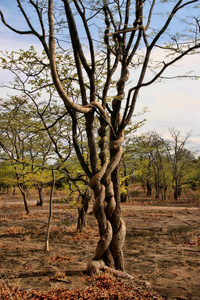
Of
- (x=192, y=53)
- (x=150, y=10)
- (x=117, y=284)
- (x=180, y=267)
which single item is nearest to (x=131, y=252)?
(x=180, y=267)

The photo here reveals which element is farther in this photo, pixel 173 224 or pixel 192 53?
pixel 173 224

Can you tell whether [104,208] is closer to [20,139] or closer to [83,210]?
[83,210]

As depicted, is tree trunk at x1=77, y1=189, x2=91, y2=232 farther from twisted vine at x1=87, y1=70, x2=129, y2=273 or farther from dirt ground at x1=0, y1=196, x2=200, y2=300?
twisted vine at x1=87, y1=70, x2=129, y2=273

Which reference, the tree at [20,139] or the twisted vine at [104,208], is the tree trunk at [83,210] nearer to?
the tree at [20,139]

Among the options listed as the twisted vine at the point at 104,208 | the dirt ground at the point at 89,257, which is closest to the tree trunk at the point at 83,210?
the dirt ground at the point at 89,257

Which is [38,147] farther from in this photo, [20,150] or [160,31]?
[160,31]

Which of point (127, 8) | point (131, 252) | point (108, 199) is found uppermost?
point (127, 8)

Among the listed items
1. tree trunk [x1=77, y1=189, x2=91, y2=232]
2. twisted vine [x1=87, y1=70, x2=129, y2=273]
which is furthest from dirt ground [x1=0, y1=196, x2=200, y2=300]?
twisted vine [x1=87, y1=70, x2=129, y2=273]

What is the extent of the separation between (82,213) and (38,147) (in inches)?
406

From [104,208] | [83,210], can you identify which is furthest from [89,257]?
[83,210]

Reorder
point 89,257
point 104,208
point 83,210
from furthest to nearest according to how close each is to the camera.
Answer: point 83,210
point 89,257
point 104,208

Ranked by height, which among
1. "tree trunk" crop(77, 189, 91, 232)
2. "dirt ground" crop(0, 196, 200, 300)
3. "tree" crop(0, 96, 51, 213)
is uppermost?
"tree" crop(0, 96, 51, 213)

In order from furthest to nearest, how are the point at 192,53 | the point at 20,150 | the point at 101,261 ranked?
1. the point at 20,150
2. the point at 192,53
3. the point at 101,261

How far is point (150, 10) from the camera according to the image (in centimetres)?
553
